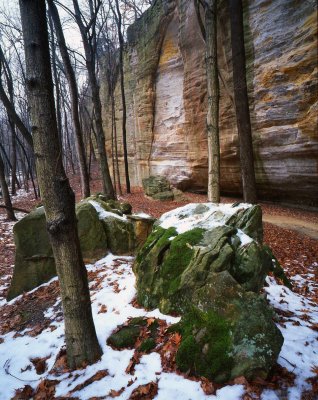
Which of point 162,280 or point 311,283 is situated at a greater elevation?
point 162,280

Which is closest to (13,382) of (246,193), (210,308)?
(210,308)

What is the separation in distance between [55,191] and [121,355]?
210cm

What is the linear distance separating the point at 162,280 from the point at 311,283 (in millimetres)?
3316

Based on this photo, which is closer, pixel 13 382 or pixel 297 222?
pixel 13 382

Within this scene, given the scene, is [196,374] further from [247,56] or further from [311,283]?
[247,56]

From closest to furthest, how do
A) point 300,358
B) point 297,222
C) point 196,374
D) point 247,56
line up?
point 196,374, point 300,358, point 297,222, point 247,56

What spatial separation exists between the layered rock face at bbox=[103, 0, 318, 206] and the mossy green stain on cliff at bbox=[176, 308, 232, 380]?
9.28 meters

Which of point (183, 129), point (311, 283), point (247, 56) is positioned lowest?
point (311, 283)

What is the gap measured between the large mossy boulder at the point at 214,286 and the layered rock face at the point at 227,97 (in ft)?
23.4

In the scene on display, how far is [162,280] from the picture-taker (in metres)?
3.78

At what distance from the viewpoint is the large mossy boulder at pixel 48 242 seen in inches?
210

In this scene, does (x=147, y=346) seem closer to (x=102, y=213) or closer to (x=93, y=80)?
(x=102, y=213)

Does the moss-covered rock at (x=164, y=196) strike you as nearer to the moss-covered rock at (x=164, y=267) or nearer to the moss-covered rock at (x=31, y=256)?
the moss-covered rock at (x=31, y=256)

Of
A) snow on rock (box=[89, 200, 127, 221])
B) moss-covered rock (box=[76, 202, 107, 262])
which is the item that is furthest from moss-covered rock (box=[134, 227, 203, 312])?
snow on rock (box=[89, 200, 127, 221])
